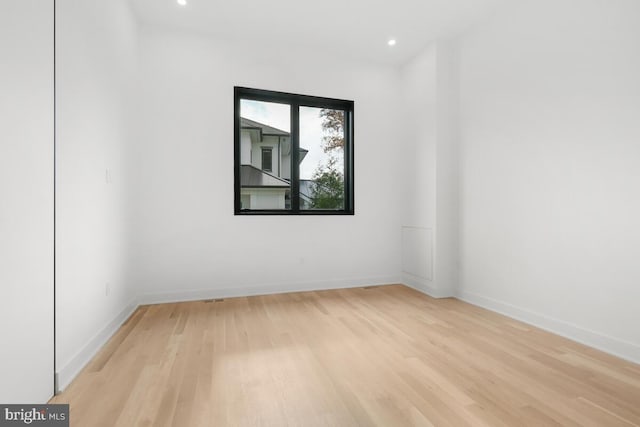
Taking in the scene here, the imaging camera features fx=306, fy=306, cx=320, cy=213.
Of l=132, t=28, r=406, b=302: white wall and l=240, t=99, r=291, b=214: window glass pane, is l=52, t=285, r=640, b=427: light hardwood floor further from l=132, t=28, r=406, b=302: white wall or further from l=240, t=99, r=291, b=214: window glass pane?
l=240, t=99, r=291, b=214: window glass pane

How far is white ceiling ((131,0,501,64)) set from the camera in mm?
2998

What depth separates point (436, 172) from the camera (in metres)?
3.57

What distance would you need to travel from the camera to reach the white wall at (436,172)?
3.56 meters

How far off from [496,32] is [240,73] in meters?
2.76

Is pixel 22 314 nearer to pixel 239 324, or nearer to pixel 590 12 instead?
pixel 239 324

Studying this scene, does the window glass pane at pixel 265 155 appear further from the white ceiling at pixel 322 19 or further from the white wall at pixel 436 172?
the white wall at pixel 436 172

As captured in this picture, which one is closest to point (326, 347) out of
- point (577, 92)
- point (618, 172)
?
point (618, 172)

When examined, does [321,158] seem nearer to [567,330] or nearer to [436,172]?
[436,172]

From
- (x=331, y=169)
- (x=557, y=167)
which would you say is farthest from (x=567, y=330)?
(x=331, y=169)

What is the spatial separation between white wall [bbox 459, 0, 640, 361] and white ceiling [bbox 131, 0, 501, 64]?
1.50 feet

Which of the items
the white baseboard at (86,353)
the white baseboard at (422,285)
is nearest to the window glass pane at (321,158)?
the white baseboard at (422,285)

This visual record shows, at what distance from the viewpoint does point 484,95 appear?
320cm

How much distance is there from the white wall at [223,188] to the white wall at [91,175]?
35 centimetres

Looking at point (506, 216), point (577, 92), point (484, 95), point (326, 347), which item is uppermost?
point (484, 95)
